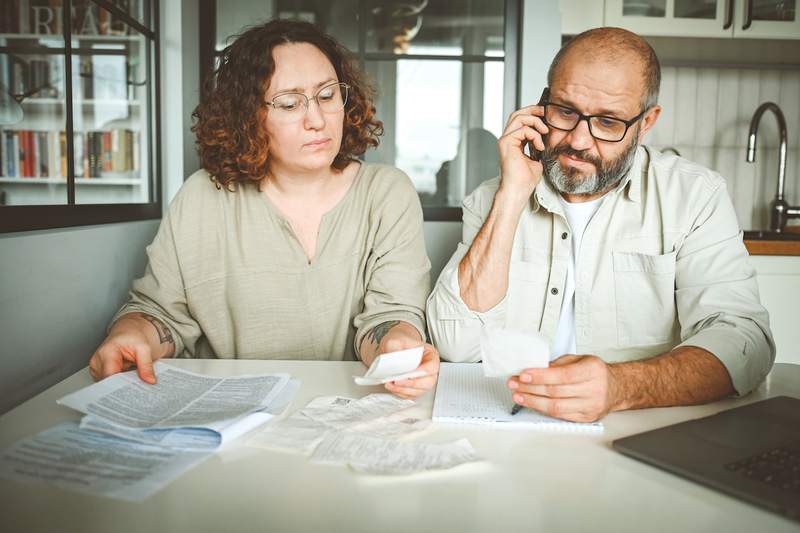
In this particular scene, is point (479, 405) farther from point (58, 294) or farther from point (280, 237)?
point (58, 294)

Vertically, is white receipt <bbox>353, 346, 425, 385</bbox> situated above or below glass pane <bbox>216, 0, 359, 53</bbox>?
below

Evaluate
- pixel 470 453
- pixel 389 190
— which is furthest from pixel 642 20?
pixel 470 453

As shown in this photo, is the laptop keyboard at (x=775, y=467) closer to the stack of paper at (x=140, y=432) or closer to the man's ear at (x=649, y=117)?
the stack of paper at (x=140, y=432)

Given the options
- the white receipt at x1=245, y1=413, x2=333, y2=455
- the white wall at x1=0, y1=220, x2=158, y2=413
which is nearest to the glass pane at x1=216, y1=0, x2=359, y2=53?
the white wall at x1=0, y1=220, x2=158, y2=413

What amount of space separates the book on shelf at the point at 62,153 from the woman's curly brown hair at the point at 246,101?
1.72 metres

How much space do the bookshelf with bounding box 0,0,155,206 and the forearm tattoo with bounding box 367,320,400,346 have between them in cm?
202

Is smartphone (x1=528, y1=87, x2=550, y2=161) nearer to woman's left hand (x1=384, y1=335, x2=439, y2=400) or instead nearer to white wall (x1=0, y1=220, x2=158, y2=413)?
woman's left hand (x1=384, y1=335, x2=439, y2=400)

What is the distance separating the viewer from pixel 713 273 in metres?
1.35

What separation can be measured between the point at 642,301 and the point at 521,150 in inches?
Answer: 18.7

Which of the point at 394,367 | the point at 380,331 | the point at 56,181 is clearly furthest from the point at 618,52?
the point at 56,181

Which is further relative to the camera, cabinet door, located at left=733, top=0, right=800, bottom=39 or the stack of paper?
cabinet door, located at left=733, top=0, right=800, bottom=39

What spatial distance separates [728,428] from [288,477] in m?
0.61

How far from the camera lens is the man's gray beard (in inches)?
57.5

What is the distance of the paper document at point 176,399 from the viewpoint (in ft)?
2.90
